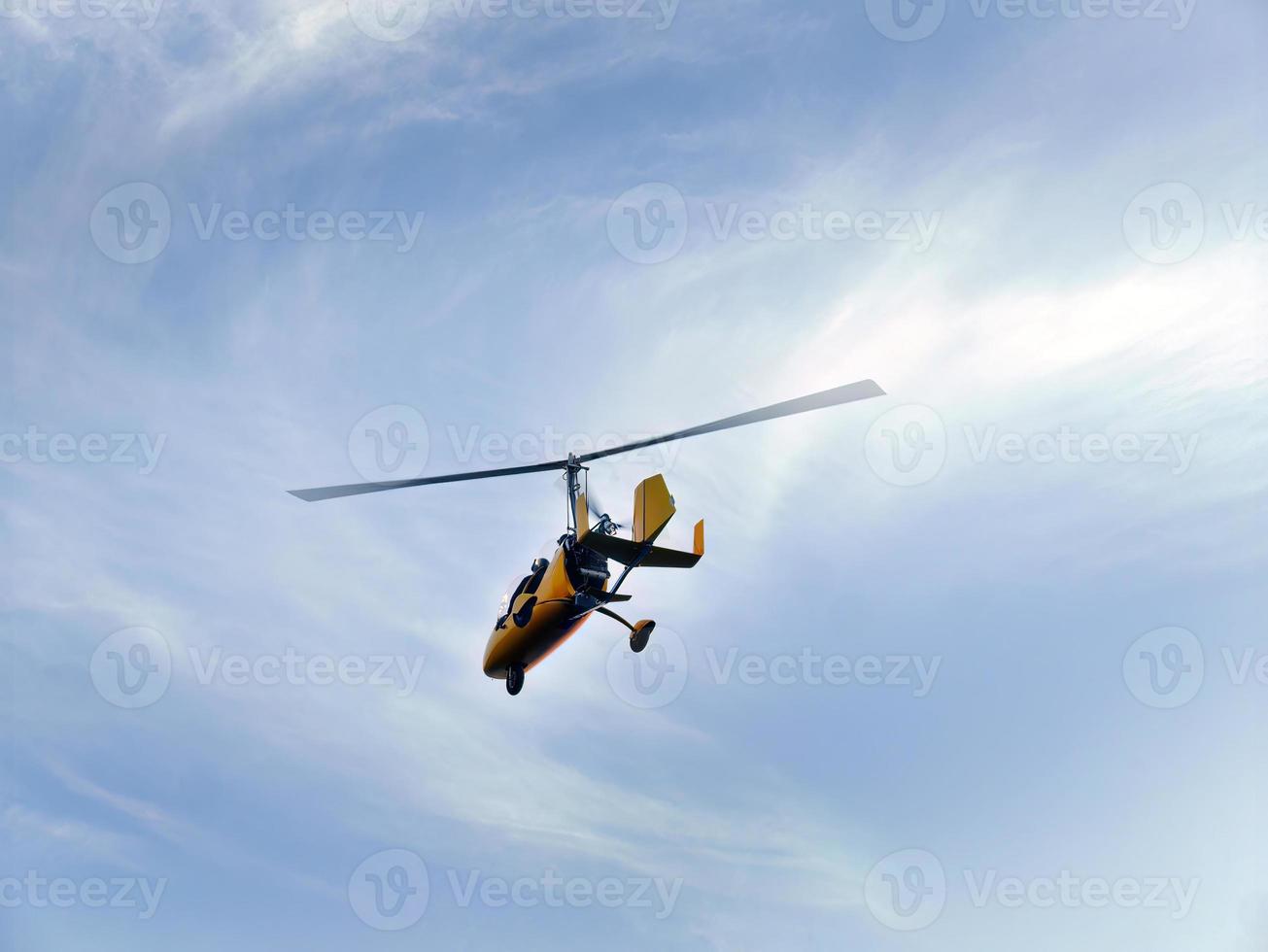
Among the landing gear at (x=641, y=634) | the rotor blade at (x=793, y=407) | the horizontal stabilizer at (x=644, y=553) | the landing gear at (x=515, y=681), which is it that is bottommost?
the landing gear at (x=515, y=681)

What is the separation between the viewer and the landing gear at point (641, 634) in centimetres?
4166

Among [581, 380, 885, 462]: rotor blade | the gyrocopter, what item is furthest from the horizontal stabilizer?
[581, 380, 885, 462]: rotor blade

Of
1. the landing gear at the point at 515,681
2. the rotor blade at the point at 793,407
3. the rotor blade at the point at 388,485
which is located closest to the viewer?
the rotor blade at the point at 793,407

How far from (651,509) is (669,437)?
3.61m

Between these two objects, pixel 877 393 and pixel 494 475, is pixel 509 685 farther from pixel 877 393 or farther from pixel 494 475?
pixel 877 393

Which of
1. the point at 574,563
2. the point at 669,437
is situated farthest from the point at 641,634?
the point at 669,437

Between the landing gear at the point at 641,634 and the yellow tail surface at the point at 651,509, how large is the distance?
14.0 ft

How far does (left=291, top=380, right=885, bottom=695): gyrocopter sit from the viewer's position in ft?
127

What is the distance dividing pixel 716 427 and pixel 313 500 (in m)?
15.3

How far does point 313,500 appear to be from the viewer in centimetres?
3931

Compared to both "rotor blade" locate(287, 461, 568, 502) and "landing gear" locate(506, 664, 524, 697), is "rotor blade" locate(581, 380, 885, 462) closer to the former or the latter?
"rotor blade" locate(287, 461, 568, 502)

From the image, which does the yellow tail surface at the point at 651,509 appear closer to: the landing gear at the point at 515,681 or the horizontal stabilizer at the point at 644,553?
the horizontal stabilizer at the point at 644,553

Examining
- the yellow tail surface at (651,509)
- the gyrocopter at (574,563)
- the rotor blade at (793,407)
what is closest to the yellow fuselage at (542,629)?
the gyrocopter at (574,563)

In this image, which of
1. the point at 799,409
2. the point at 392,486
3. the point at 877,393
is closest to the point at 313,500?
the point at 392,486
